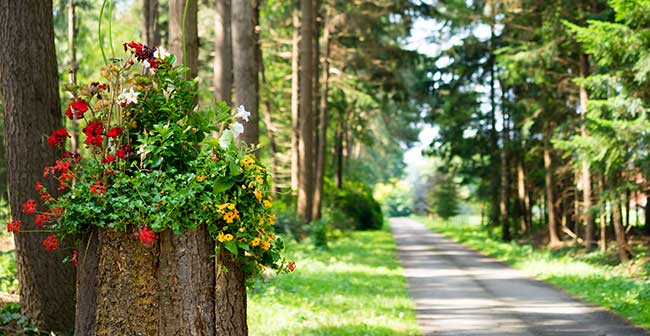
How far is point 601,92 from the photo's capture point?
16.8 m

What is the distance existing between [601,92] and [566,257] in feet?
22.3

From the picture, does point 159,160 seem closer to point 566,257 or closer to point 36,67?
point 36,67

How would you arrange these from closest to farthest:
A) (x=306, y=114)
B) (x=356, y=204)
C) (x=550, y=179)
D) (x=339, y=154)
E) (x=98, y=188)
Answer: (x=98, y=188) → (x=306, y=114) → (x=550, y=179) → (x=339, y=154) → (x=356, y=204)

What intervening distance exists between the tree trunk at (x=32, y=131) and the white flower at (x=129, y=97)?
9.21ft

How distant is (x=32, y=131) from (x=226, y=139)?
325cm

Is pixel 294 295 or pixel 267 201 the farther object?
pixel 294 295

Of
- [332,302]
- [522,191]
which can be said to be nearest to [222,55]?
[332,302]

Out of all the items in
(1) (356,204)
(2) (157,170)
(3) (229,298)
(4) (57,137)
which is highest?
(4) (57,137)

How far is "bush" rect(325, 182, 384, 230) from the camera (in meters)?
37.1

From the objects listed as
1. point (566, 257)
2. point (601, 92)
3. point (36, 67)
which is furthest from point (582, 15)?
point (36, 67)

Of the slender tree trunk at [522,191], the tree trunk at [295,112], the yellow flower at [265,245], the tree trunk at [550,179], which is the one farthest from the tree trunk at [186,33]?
the slender tree trunk at [522,191]

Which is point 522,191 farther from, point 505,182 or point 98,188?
point 98,188

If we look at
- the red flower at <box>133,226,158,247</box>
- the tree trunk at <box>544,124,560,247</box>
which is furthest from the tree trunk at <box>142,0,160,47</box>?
the red flower at <box>133,226,158,247</box>

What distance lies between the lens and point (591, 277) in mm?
16500
